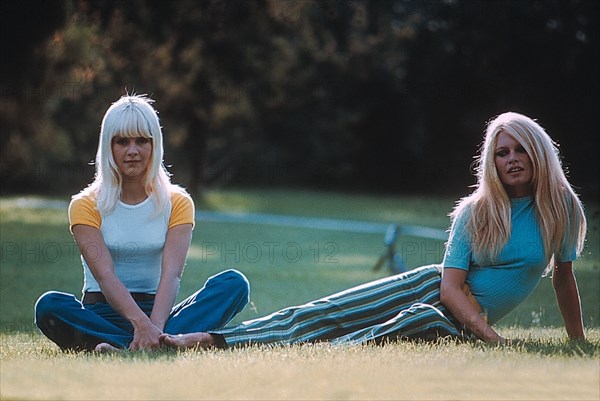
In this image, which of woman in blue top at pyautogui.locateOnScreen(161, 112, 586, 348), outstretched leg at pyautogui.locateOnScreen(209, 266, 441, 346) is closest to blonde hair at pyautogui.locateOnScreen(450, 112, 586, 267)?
woman in blue top at pyautogui.locateOnScreen(161, 112, 586, 348)

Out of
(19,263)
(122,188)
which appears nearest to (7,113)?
(19,263)

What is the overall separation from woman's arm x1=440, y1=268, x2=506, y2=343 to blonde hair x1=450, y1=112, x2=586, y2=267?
0.21 m

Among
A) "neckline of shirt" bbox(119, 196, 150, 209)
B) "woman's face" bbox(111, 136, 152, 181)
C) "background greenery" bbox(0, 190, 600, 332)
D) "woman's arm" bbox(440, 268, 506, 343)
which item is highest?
"woman's face" bbox(111, 136, 152, 181)

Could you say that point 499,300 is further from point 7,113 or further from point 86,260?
point 7,113

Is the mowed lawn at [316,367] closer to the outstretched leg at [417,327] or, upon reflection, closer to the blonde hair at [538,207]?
the outstretched leg at [417,327]

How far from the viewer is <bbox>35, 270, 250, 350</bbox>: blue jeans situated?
612 centimetres

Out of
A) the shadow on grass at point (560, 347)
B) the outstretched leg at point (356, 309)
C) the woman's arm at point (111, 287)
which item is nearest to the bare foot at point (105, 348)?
the woman's arm at point (111, 287)

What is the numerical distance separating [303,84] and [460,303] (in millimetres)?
39304

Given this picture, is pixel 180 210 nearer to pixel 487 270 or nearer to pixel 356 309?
pixel 356 309

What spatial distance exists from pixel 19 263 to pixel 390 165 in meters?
31.2

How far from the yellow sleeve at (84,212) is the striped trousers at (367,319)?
3.34ft

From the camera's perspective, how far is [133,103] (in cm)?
652

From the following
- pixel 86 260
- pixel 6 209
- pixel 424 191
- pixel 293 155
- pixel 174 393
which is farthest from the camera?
pixel 293 155

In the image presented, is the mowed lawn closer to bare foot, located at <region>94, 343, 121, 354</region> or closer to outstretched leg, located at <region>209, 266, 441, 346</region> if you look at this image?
bare foot, located at <region>94, 343, 121, 354</region>
